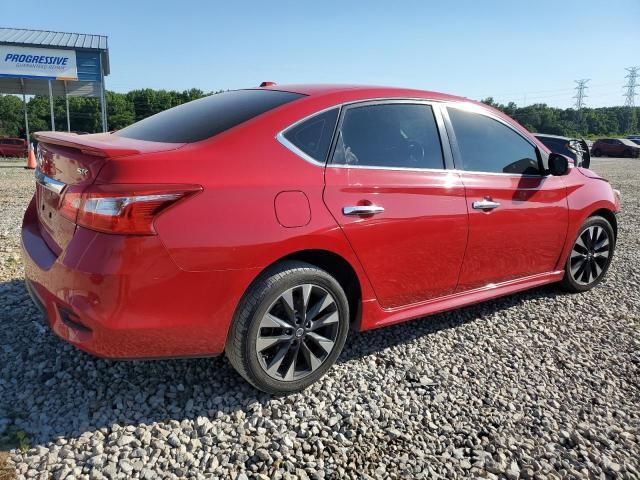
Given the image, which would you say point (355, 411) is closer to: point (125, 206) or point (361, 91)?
point (125, 206)

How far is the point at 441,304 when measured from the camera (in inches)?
133

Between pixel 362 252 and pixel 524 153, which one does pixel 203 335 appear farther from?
pixel 524 153

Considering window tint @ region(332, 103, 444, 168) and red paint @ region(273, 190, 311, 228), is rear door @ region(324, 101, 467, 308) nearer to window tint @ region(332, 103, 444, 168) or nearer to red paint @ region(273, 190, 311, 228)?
window tint @ region(332, 103, 444, 168)

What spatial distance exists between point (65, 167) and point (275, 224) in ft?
3.53

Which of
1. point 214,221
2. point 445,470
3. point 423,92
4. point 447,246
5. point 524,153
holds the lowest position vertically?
point 445,470

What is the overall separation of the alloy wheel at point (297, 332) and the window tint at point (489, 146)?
146 cm

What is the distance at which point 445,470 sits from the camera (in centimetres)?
223

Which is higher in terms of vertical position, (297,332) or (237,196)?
(237,196)

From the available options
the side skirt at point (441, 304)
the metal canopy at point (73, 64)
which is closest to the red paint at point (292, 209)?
the side skirt at point (441, 304)

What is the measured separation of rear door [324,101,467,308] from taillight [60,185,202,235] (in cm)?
87

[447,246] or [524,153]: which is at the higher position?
[524,153]

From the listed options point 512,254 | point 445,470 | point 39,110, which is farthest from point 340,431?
point 39,110

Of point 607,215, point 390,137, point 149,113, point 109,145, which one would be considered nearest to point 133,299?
point 109,145

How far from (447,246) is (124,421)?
2.13 meters
